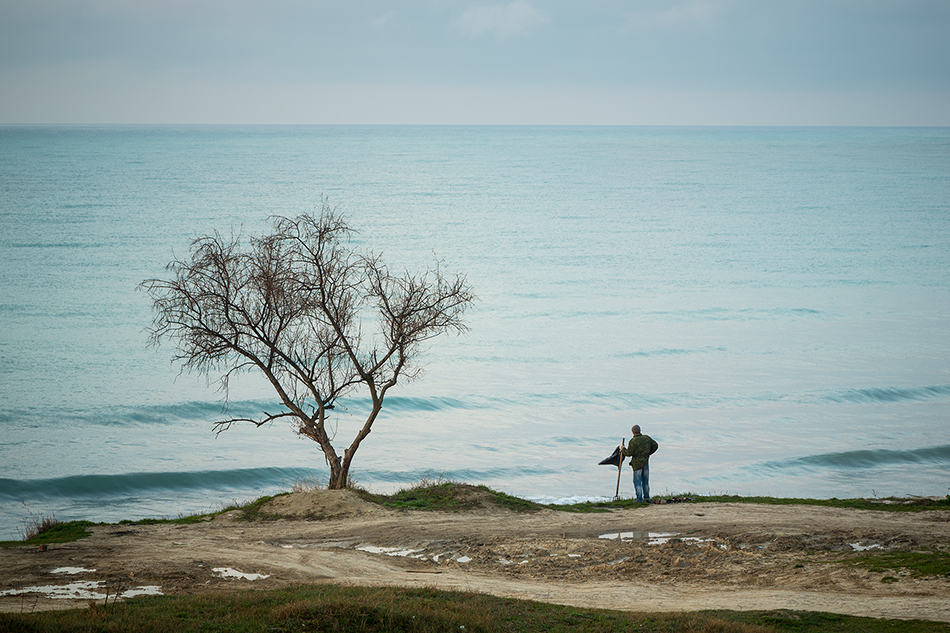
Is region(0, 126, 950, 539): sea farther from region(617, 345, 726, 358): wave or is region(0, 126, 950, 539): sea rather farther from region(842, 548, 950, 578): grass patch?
region(842, 548, 950, 578): grass patch

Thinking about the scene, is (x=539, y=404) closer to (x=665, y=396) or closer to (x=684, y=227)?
(x=665, y=396)

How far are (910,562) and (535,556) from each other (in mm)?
6668

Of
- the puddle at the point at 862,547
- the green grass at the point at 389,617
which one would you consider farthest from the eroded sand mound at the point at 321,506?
the puddle at the point at 862,547

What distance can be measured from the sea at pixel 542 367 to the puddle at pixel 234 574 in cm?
937

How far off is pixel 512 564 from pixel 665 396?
72.7ft

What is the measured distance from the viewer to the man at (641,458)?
19078 mm

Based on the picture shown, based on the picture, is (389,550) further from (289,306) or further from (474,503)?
(289,306)

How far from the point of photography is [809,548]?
15.0 m

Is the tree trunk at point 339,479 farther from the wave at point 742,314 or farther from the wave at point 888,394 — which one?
the wave at point 742,314

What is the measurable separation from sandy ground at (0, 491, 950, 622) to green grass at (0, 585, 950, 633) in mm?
888

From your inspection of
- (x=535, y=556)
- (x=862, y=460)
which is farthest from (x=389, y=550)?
(x=862, y=460)

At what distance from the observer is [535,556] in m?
15.0

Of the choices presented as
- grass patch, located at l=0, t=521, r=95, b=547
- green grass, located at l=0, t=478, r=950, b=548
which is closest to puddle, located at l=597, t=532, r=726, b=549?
green grass, located at l=0, t=478, r=950, b=548

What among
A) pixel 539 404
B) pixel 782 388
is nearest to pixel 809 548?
pixel 539 404
